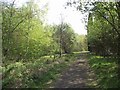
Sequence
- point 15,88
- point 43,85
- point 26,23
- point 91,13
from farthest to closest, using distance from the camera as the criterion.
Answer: point 26,23
point 91,13
point 43,85
point 15,88

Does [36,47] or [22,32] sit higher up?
[22,32]

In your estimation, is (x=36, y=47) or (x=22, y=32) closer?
(x=22, y=32)

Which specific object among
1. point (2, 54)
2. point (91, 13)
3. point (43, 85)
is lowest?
point (43, 85)

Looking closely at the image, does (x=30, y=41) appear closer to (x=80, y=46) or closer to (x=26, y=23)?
(x=26, y=23)

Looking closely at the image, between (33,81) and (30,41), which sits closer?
(33,81)

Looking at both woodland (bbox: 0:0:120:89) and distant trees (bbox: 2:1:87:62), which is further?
distant trees (bbox: 2:1:87:62)

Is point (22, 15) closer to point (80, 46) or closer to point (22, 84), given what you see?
point (22, 84)

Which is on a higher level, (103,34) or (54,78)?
(103,34)

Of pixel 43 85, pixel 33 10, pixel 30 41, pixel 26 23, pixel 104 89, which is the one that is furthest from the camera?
pixel 30 41

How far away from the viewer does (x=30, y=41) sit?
32.6m

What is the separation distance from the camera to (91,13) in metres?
20.7

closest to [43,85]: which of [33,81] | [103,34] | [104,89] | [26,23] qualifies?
[33,81]

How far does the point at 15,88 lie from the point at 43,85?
202 centimetres

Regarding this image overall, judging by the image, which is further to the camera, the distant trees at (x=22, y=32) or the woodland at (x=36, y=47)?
the distant trees at (x=22, y=32)
